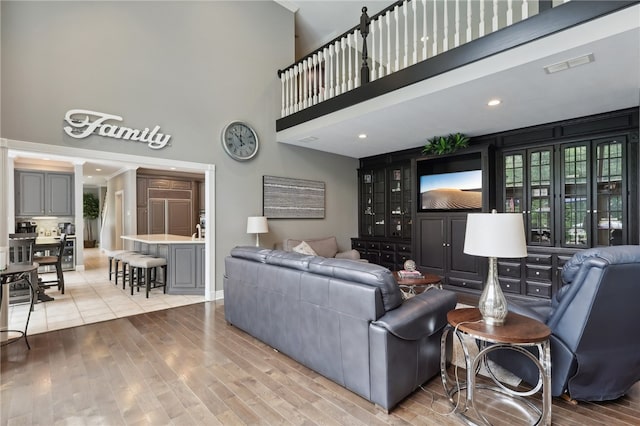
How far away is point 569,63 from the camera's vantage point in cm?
271

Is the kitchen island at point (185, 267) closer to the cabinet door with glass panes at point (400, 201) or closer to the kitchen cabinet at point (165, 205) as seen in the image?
the cabinet door with glass panes at point (400, 201)

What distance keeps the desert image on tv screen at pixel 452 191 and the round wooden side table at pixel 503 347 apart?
11.2 feet

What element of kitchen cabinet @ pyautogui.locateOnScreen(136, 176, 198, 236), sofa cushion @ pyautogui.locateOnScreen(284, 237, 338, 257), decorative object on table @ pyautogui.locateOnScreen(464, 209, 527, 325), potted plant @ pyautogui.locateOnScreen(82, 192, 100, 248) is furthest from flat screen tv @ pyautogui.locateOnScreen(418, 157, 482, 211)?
potted plant @ pyautogui.locateOnScreen(82, 192, 100, 248)

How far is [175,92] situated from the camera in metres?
4.48

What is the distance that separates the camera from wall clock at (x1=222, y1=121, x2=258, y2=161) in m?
4.93

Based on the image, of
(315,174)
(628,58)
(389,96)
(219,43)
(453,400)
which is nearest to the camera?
(453,400)

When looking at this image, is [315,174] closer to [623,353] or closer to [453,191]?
[453,191]

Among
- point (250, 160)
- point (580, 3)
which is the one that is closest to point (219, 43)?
point (250, 160)

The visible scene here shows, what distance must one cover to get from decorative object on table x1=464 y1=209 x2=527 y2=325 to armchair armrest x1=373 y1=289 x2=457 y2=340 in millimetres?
360

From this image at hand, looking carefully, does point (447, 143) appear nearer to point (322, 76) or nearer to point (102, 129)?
point (322, 76)

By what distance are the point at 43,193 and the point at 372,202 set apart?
24.9ft

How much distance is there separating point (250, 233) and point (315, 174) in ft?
6.26

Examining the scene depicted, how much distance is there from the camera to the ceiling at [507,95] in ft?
8.18

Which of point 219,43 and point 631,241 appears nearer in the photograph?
point 631,241
